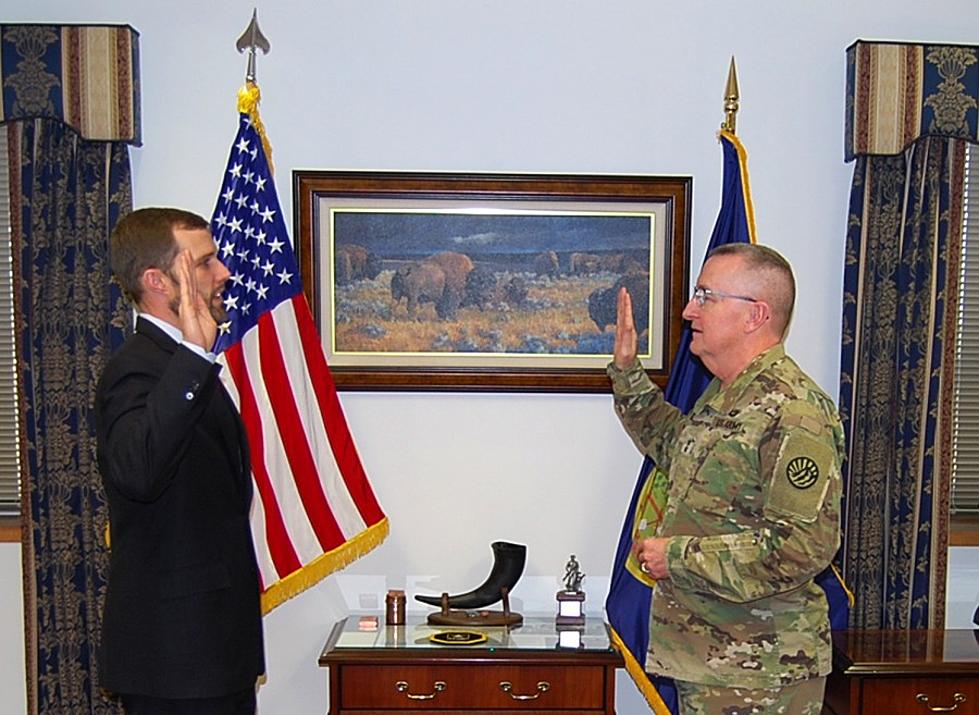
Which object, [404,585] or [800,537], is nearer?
[800,537]

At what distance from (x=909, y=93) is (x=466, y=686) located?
214cm

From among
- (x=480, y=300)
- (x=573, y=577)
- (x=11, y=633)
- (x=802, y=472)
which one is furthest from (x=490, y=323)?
(x=11, y=633)

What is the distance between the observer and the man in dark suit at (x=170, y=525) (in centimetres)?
179

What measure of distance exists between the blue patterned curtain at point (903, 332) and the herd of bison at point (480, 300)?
27.1 inches

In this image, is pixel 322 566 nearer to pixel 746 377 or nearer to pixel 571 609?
pixel 571 609

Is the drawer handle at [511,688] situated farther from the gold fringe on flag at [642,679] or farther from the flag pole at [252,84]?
the flag pole at [252,84]

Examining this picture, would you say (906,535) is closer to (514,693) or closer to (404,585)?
(514,693)

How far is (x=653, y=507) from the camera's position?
2.76 m

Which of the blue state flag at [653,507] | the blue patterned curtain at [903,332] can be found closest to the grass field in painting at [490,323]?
the blue state flag at [653,507]

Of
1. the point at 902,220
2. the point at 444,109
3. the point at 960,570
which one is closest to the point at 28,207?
the point at 444,109

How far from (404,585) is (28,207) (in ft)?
5.22

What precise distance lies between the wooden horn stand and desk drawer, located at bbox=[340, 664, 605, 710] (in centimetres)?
20

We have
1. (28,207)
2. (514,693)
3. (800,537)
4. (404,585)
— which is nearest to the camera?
(800,537)

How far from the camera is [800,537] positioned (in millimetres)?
1890
